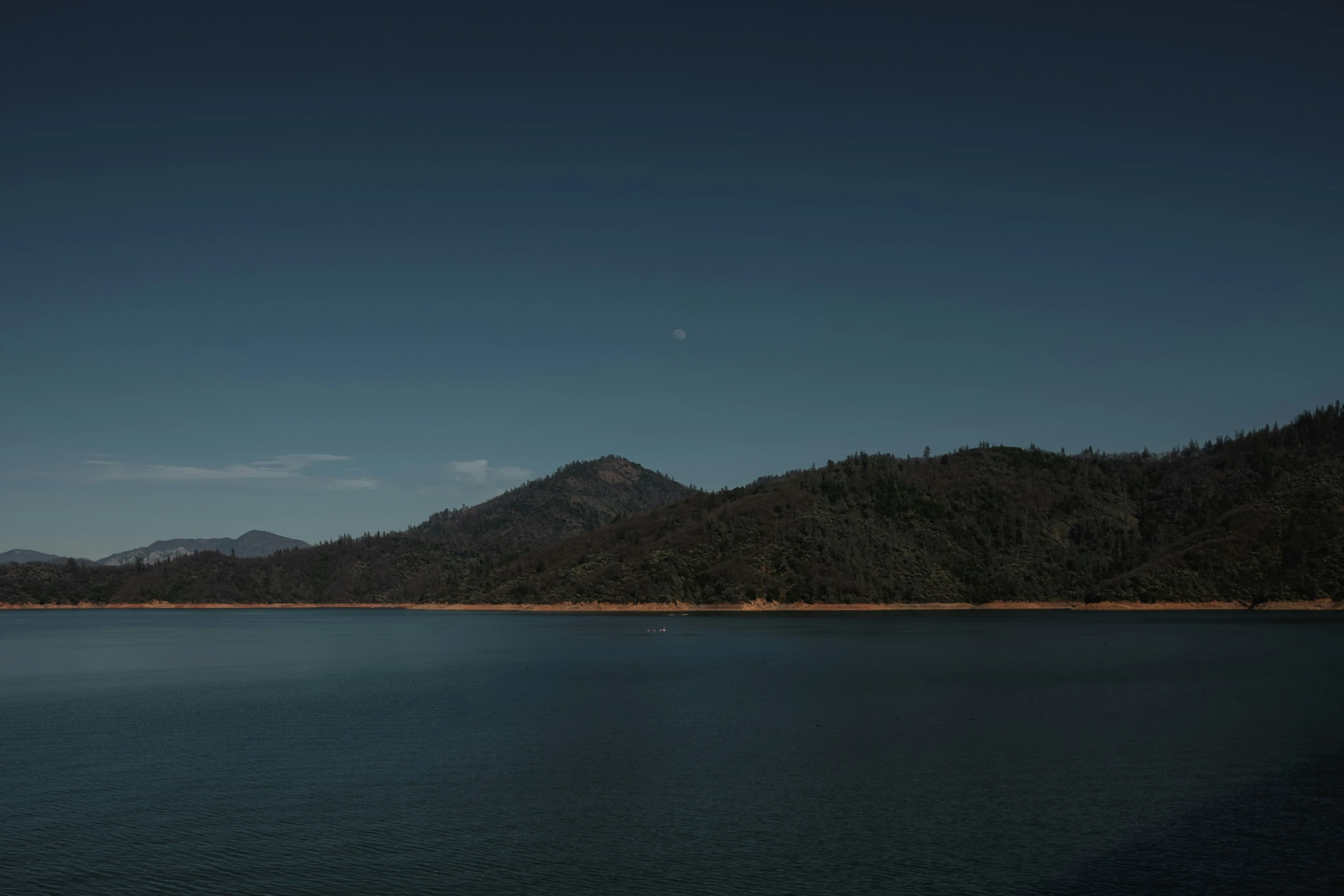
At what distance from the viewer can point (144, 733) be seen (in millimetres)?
49594

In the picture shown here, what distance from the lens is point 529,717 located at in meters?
55.2

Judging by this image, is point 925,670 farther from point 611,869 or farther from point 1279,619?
point 1279,619

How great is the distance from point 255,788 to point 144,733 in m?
17.9

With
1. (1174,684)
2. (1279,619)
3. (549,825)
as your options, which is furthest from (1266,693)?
(1279,619)

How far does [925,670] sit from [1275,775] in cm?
4512

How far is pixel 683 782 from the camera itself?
120 ft

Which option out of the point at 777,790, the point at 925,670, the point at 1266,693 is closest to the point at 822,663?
the point at 925,670

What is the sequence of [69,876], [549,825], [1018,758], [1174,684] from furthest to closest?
1. [1174,684]
2. [1018,758]
3. [549,825]
4. [69,876]

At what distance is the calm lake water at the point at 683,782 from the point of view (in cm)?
2567

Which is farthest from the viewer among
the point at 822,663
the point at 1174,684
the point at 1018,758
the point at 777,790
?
the point at 822,663

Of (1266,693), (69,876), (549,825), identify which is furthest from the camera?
(1266,693)

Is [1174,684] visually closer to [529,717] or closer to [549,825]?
[529,717]

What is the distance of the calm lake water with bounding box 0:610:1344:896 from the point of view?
2567cm

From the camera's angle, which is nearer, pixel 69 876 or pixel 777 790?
pixel 69 876
